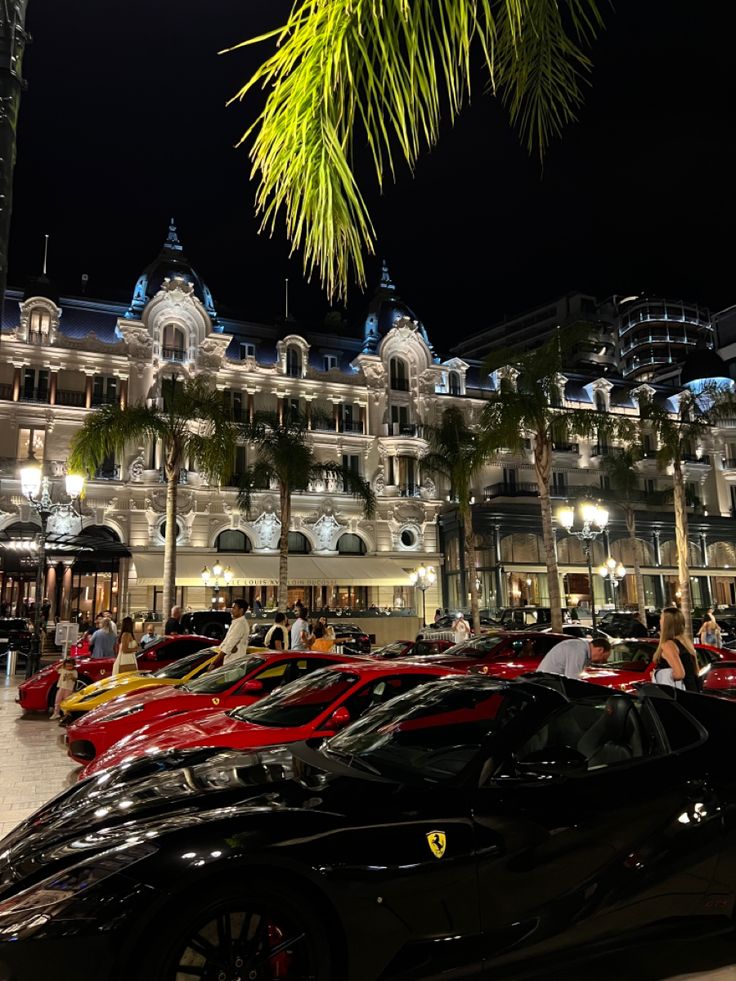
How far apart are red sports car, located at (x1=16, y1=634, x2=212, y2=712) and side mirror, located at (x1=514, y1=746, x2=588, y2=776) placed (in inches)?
447

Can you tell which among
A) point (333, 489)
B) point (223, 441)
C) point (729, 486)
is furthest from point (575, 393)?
point (223, 441)

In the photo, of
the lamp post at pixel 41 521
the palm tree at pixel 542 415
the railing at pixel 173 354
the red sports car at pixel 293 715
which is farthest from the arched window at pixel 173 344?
the red sports car at pixel 293 715

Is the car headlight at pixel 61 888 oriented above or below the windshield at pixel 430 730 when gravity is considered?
A: below

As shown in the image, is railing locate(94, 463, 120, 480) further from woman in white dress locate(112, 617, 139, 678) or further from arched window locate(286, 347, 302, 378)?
woman in white dress locate(112, 617, 139, 678)

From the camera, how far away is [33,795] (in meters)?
7.48

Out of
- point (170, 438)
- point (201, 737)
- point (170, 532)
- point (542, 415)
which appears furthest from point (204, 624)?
point (201, 737)

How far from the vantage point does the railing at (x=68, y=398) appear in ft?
111

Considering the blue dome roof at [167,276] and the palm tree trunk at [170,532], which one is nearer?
the palm tree trunk at [170,532]

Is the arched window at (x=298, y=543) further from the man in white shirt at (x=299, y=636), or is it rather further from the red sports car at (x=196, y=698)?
the red sports car at (x=196, y=698)

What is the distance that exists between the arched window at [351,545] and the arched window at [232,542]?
5.06 metres

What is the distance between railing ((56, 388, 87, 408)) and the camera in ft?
111

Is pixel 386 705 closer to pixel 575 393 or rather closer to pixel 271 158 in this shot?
pixel 271 158

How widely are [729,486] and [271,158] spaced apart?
5501cm

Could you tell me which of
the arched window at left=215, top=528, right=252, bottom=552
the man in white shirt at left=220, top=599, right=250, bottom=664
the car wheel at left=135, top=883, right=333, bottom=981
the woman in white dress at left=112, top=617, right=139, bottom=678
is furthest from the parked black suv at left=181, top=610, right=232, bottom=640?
the car wheel at left=135, top=883, right=333, bottom=981
